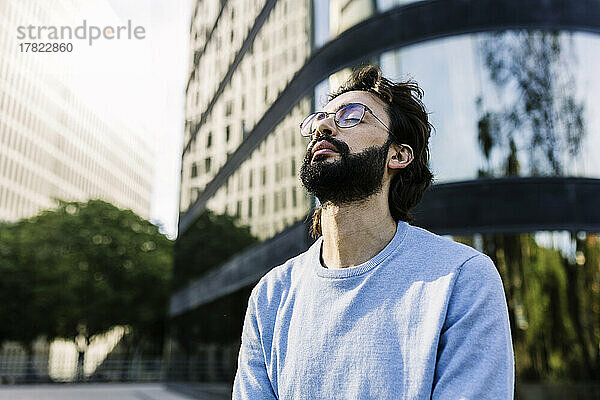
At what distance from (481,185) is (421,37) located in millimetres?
2637

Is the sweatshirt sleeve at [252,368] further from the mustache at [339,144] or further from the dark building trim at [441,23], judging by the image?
the dark building trim at [441,23]

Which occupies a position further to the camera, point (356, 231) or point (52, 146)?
point (52, 146)

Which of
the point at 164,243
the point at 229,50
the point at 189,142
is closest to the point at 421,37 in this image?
the point at 229,50

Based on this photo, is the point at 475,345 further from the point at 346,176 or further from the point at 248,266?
the point at 248,266

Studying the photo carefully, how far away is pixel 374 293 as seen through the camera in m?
1.50

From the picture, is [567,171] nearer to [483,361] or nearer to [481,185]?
[481,185]

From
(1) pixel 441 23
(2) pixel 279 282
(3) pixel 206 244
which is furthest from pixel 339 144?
(3) pixel 206 244

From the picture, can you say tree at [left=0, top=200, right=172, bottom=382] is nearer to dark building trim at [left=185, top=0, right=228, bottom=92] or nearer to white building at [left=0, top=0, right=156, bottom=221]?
white building at [left=0, top=0, right=156, bottom=221]

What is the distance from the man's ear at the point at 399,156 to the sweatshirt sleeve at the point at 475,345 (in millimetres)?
480

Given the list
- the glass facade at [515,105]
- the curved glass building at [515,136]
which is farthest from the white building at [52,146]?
the glass facade at [515,105]

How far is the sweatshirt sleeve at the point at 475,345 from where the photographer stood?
131 cm

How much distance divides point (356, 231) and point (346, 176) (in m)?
0.15

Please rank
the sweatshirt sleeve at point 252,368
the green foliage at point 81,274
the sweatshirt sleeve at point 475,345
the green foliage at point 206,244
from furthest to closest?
the green foliage at point 81,274 < the green foliage at point 206,244 < the sweatshirt sleeve at point 252,368 < the sweatshirt sleeve at point 475,345

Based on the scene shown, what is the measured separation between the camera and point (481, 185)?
9.20m
